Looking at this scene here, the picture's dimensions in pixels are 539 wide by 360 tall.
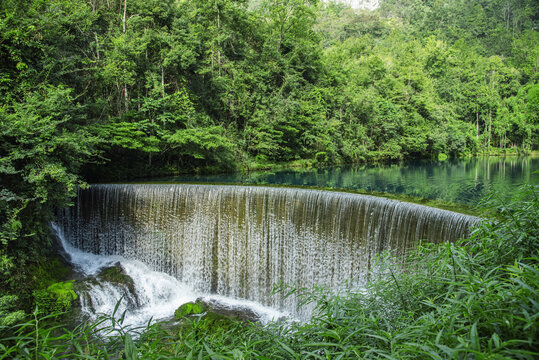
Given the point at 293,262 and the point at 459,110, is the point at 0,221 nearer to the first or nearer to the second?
the point at 293,262

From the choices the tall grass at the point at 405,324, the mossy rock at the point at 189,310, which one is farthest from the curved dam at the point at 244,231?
the tall grass at the point at 405,324

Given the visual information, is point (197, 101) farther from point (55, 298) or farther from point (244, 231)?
point (55, 298)

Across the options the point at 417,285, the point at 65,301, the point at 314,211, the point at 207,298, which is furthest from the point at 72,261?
the point at 417,285

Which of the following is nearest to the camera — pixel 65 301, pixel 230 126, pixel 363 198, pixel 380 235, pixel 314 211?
pixel 65 301

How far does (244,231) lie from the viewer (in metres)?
8.59

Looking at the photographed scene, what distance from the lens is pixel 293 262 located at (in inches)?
313

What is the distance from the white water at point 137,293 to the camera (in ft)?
22.7

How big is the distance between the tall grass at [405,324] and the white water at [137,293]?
204 inches

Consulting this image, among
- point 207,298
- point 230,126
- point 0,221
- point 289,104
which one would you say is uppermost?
point 289,104

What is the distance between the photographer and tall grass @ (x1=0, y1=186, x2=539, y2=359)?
4.58 feet

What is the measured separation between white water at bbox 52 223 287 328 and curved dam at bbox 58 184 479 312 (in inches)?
8.7

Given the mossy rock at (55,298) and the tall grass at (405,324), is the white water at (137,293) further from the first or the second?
the tall grass at (405,324)

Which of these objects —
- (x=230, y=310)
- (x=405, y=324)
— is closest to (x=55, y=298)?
(x=230, y=310)

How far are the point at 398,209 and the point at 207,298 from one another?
207 inches
